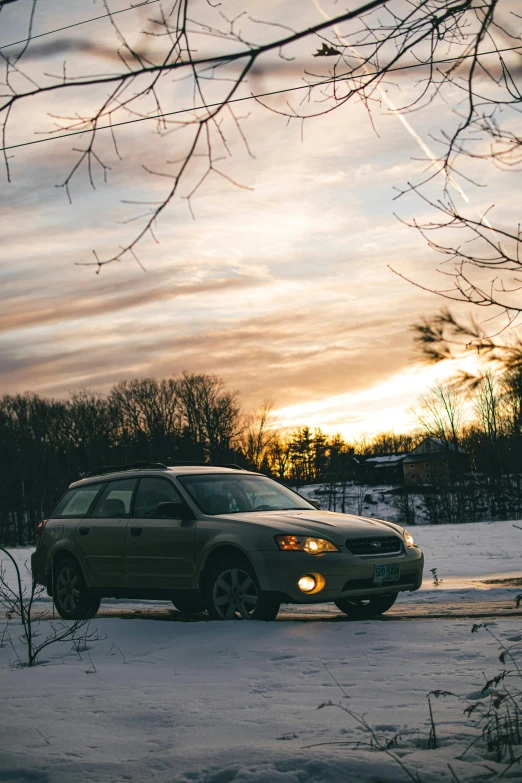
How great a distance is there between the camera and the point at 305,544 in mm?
8305

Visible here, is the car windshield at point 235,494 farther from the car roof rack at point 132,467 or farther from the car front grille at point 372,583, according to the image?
the car front grille at point 372,583

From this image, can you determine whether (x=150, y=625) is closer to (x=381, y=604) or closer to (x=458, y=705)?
(x=381, y=604)

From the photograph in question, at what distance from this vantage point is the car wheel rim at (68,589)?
1015cm

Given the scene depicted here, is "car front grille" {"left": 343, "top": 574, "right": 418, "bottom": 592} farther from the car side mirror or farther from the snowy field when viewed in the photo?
the car side mirror

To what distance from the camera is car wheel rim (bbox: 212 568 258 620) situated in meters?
8.39

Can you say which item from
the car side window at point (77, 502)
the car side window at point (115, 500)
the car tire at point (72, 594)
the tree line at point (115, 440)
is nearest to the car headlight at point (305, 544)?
the car side window at point (115, 500)

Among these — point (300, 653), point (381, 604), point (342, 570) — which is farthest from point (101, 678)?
point (381, 604)

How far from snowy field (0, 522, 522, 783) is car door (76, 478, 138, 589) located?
0.80 meters

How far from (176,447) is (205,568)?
7561cm

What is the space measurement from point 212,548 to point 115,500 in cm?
190

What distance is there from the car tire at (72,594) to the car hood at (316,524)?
233 centimetres

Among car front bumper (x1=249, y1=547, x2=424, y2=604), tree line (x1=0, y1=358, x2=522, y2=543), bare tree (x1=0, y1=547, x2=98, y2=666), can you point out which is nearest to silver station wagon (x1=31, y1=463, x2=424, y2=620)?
car front bumper (x1=249, y1=547, x2=424, y2=604)

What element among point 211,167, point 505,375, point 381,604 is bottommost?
point 381,604

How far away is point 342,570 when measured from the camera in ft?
27.1
